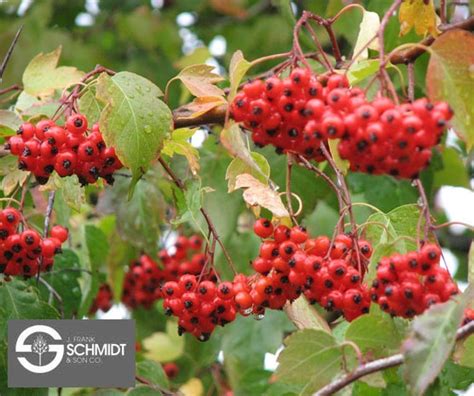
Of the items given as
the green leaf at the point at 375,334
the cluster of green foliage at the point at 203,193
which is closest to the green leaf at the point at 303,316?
the cluster of green foliage at the point at 203,193

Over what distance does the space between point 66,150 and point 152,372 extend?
95 centimetres

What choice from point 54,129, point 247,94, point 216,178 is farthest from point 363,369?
point 216,178

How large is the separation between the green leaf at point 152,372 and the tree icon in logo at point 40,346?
355 mm

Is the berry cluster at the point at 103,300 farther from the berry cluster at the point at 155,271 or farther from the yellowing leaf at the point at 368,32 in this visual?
the yellowing leaf at the point at 368,32

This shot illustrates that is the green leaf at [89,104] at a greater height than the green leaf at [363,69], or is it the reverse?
the green leaf at [363,69]

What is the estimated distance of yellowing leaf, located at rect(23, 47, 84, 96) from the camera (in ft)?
10.1

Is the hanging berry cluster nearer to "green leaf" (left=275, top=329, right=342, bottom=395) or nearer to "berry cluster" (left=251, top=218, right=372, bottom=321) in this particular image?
"berry cluster" (left=251, top=218, right=372, bottom=321)

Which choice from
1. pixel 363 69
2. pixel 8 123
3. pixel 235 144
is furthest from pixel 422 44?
pixel 8 123

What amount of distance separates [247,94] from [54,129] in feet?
1.55

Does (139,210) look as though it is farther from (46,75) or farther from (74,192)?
(74,192)

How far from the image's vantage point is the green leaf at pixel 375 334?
2.19 m

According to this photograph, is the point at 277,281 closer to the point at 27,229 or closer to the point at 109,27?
the point at 27,229

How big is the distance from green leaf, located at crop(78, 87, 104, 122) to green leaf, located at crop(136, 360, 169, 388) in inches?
32.2

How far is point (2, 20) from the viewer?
18.8 feet
